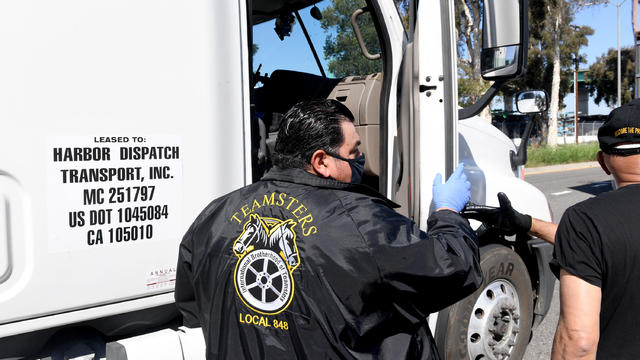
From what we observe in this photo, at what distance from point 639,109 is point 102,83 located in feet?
6.16

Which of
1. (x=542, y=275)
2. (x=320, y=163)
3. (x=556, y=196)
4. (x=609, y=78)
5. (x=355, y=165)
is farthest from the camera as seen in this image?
(x=609, y=78)

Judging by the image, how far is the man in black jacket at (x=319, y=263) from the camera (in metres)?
1.69

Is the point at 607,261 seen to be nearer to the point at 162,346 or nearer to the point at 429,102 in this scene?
the point at 429,102

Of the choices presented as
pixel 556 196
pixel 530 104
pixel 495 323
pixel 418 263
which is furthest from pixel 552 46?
pixel 418 263

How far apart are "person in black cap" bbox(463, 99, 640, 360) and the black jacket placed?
0.31m

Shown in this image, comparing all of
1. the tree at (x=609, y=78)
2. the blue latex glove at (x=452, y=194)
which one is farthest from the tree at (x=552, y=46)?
the blue latex glove at (x=452, y=194)

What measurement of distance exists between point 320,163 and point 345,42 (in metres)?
1.83

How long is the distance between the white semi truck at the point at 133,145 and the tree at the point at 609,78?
163 feet

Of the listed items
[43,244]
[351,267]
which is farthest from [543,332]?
[43,244]

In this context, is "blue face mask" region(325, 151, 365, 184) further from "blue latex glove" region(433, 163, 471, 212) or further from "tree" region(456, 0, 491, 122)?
"tree" region(456, 0, 491, 122)

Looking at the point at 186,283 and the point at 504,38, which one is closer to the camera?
the point at 186,283

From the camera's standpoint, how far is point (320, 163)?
1901 mm

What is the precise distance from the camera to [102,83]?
7.25 ft

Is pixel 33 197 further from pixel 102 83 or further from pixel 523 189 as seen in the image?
pixel 523 189
